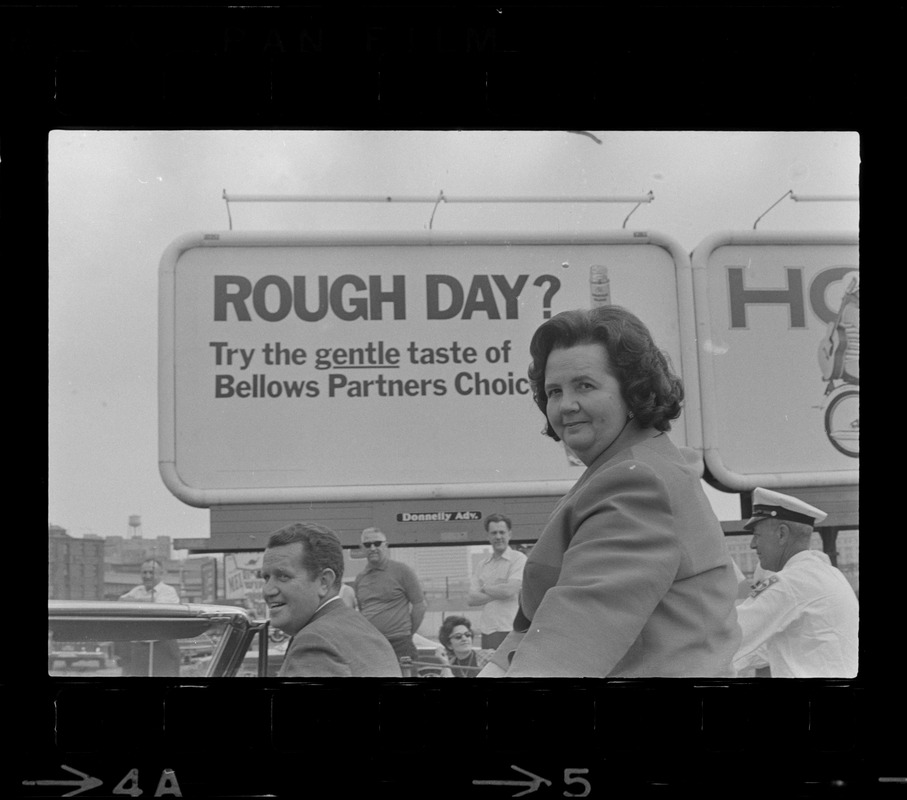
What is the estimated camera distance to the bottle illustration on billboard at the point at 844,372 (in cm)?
213

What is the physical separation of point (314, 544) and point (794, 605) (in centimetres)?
106

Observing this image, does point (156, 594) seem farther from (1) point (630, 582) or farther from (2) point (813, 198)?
(2) point (813, 198)

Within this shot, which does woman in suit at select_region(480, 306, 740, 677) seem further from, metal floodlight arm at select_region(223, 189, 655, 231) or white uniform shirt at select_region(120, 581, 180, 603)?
white uniform shirt at select_region(120, 581, 180, 603)

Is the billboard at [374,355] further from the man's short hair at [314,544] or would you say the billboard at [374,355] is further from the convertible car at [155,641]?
the convertible car at [155,641]

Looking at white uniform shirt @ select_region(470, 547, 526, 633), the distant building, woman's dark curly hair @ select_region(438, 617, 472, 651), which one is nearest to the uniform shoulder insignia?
white uniform shirt @ select_region(470, 547, 526, 633)

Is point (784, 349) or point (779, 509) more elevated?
point (784, 349)

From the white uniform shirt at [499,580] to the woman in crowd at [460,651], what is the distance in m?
0.04

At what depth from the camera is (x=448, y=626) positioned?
201cm

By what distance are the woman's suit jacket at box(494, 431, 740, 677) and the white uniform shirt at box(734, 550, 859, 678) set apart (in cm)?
6
